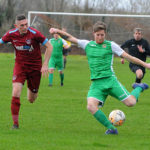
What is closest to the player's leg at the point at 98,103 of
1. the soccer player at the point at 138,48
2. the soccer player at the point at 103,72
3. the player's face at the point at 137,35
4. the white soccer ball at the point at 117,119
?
the soccer player at the point at 103,72

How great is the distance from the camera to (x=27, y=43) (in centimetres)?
770

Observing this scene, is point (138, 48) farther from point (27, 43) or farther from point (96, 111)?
point (96, 111)

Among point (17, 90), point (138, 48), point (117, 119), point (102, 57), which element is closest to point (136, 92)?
point (117, 119)

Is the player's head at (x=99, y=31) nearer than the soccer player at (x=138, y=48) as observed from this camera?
Yes

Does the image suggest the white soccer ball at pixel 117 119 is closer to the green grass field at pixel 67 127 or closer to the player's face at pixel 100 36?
the green grass field at pixel 67 127

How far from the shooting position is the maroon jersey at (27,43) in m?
7.70

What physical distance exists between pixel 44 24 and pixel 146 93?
584 inches

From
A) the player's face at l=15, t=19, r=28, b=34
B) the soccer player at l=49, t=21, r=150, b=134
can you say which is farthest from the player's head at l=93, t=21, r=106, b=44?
the player's face at l=15, t=19, r=28, b=34

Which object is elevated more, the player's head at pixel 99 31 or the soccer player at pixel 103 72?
the player's head at pixel 99 31

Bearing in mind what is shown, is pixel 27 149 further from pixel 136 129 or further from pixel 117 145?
pixel 136 129

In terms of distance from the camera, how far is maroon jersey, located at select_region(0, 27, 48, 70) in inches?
303

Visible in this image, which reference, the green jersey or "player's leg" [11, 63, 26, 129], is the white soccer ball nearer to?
the green jersey

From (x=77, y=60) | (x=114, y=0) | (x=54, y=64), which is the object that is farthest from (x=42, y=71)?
(x=114, y=0)

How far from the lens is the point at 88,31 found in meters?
31.4
